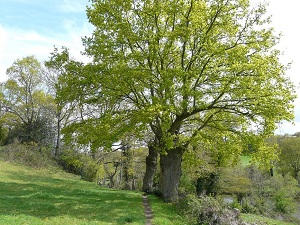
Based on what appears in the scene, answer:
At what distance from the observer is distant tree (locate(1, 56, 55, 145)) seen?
46.9 meters

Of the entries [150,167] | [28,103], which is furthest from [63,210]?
[28,103]

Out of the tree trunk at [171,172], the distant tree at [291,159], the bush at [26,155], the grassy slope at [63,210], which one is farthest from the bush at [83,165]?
the distant tree at [291,159]

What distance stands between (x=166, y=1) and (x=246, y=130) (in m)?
10.5

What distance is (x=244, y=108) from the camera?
2008 centimetres

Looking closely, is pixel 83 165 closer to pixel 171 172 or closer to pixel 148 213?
pixel 171 172

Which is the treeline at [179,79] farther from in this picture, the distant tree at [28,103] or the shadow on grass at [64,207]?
the distant tree at [28,103]

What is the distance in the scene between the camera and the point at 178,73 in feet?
60.6

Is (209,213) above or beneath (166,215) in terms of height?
above

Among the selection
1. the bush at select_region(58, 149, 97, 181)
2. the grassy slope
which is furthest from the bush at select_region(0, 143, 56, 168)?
the grassy slope

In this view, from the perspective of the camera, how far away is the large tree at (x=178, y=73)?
1888cm

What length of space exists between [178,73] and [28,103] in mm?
35846

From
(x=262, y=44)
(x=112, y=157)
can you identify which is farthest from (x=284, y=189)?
(x=262, y=44)

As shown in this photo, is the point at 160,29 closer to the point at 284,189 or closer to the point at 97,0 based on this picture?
the point at 97,0

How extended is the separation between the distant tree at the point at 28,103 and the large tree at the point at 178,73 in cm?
2804
